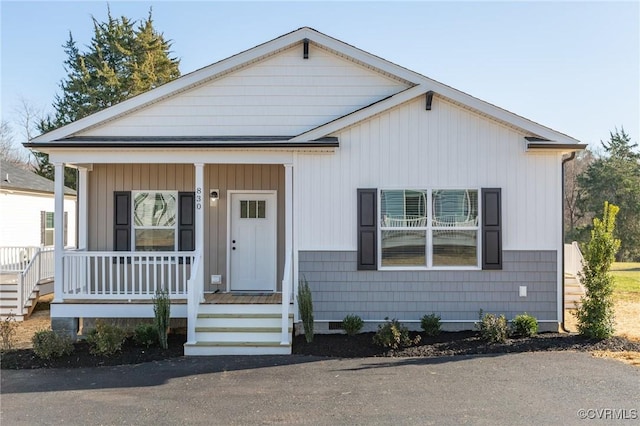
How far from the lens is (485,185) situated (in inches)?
336

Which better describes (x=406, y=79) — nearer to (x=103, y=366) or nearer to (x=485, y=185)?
(x=485, y=185)

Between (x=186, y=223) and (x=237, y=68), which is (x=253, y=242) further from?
(x=237, y=68)

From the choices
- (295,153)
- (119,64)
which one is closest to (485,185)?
(295,153)

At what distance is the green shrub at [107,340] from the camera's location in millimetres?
7410

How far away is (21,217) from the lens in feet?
49.3

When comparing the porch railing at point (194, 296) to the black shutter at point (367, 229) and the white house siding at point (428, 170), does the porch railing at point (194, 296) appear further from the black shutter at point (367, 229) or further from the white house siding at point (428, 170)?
the black shutter at point (367, 229)

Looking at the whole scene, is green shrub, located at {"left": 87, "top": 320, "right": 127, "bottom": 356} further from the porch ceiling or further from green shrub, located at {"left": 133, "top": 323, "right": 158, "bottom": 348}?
the porch ceiling

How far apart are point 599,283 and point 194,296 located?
6696 mm

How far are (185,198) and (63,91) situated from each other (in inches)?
850

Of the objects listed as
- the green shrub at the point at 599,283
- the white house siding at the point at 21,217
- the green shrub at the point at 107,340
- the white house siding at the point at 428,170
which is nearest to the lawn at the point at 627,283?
the green shrub at the point at 599,283

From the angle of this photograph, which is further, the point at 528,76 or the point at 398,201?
the point at 528,76

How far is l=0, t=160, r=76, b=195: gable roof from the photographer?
14633 mm

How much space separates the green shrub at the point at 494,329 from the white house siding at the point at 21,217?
44.0 ft

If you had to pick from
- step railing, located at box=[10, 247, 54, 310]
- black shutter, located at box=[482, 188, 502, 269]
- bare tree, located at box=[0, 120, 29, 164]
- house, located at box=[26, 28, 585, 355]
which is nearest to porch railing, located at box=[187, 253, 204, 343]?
house, located at box=[26, 28, 585, 355]
